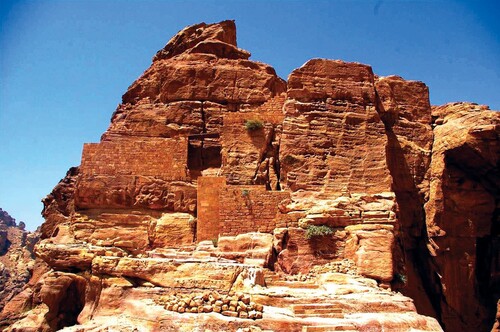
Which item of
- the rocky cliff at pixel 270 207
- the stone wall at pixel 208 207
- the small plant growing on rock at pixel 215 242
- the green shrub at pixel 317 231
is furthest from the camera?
the stone wall at pixel 208 207

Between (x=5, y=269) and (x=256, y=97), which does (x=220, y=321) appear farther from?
(x=5, y=269)

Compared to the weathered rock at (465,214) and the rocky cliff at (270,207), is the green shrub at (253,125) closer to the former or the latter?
the rocky cliff at (270,207)

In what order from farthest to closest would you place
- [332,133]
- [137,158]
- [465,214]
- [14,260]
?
[14,260] → [465,214] → [137,158] → [332,133]

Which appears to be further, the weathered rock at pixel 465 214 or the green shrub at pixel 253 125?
the weathered rock at pixel 465 214

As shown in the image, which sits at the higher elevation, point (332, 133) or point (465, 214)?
point (332, 133)

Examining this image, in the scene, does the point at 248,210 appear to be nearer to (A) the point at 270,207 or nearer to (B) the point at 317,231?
(A) the point at 270,207

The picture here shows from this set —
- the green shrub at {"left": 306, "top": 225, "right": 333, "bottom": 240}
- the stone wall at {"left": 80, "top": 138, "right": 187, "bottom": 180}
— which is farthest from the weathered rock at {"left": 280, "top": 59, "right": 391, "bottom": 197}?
the stone wall at {"left": 80, "top": 138, "right": 187, "bottom": 180}

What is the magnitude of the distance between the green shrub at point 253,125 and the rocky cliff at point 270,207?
0.29ft

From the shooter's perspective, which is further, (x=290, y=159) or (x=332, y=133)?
(x=332, y=133)

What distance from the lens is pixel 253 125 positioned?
2095 cm

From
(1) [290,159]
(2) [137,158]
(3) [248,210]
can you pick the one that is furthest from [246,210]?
(2) [137,158]

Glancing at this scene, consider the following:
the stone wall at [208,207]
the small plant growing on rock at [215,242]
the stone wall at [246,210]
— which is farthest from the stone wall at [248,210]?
the stone wall at [208,207]

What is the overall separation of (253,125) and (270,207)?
415cm

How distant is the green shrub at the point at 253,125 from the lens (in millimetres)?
20906
